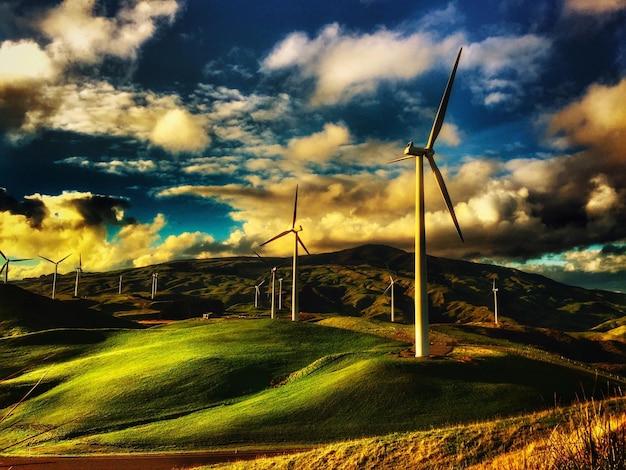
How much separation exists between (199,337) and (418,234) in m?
55.8

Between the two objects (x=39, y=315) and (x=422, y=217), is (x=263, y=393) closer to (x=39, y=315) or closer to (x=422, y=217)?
(x=422, y=217)

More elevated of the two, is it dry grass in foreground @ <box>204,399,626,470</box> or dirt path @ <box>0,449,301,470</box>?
dry grass in foreground @ <box>204,399,626,470</box>

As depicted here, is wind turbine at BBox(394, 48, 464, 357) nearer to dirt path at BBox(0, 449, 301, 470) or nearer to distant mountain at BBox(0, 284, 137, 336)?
dirt path at BBox(0, 449, 301, 470)

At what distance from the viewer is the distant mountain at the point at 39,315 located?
142m

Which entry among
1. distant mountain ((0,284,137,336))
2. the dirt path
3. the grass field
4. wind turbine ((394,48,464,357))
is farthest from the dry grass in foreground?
distant mountain ((0,284,137,336))

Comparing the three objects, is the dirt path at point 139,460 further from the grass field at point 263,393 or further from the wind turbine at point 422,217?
the wind turbine at point 422,217

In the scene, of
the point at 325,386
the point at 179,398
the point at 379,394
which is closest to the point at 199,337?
the point at 179,398

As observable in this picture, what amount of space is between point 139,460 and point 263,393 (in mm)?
24350

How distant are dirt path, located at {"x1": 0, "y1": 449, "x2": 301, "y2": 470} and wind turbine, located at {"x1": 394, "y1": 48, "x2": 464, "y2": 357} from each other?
3215 centimetres

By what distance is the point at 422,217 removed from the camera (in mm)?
73812

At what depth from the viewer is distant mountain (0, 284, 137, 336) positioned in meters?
142

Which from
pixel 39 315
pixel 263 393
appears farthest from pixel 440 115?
pixel 39 315

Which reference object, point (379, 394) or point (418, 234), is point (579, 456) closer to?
point (379, 394)

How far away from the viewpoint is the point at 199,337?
348 ft
